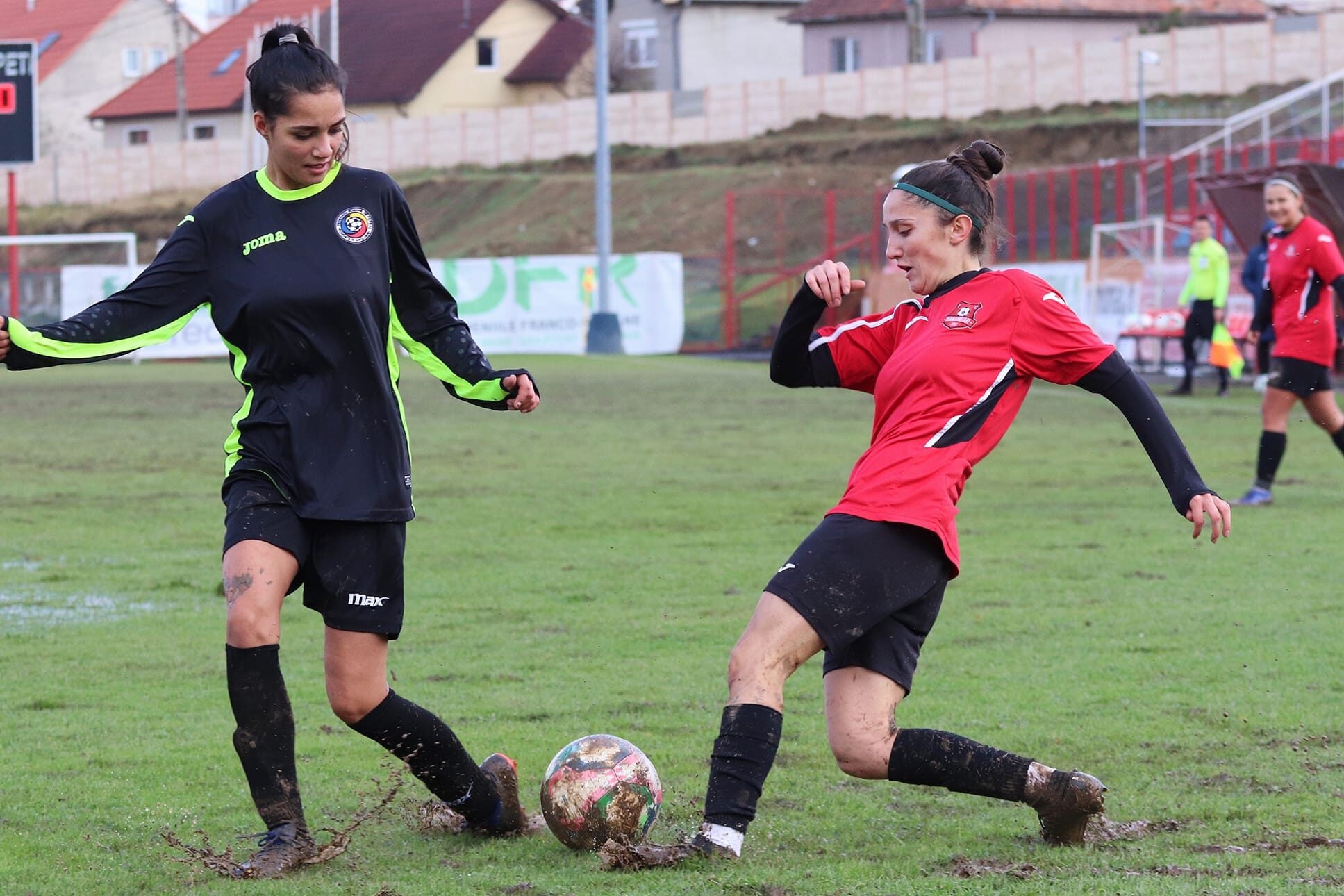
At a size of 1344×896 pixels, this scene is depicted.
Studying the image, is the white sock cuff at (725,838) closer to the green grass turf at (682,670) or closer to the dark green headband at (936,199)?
the green grass turf at (682,670)

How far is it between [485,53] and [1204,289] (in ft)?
173

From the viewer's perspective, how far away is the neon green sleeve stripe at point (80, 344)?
13.4 feet

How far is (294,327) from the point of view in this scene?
4.14m

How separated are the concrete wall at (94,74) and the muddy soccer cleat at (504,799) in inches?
2291

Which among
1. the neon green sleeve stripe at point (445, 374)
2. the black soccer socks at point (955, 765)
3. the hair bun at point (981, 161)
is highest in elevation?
the hair bun at point (981, 161)

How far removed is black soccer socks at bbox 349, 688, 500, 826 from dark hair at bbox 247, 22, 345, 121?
1497 mm

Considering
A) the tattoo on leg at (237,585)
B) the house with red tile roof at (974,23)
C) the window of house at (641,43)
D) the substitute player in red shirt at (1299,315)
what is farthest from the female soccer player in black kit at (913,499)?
the window of house at (641,43)

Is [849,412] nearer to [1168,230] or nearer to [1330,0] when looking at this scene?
[1168,230]

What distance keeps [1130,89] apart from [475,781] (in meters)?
51.1

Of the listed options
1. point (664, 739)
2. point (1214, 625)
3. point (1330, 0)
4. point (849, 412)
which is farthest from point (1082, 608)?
point (1330, 0)

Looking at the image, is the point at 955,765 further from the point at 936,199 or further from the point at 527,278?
the point at 527,278

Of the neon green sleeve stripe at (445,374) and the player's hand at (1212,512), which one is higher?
the neon green sleeve stripe at (445,374)

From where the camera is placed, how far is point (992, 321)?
13.7 ft

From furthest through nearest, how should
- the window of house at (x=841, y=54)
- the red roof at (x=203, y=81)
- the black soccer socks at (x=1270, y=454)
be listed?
1. the red roof at (x=203, y=81)
2. the window of house at (x=841, y=54)
3. the black soccer socks at (x=1270, y=454)
